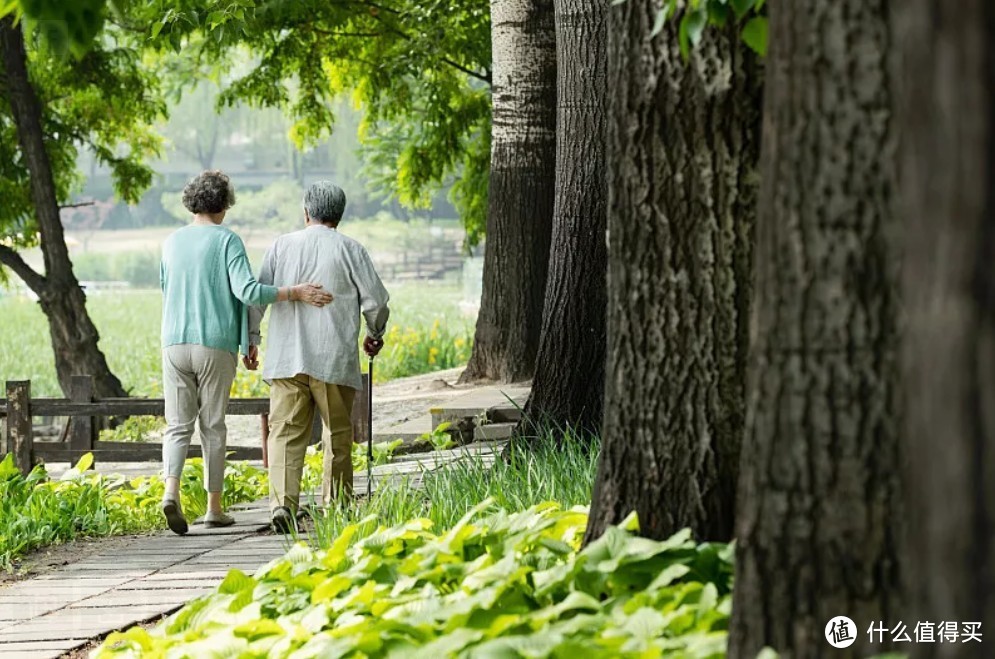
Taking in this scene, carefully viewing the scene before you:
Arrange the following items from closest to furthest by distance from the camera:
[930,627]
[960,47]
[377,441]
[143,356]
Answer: [960,47]
[930,627]
[377,441]
[143,356]

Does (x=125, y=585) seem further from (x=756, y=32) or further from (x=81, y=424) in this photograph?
(x=81, y=424)

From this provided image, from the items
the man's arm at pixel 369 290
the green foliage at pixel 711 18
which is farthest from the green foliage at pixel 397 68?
the green foliage at pixel 711 18

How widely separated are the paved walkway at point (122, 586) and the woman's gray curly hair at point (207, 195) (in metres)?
1.68

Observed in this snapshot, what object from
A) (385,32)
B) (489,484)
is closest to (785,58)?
(489,484)

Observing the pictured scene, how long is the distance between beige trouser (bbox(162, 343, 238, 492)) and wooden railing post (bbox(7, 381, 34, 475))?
3.38 metres

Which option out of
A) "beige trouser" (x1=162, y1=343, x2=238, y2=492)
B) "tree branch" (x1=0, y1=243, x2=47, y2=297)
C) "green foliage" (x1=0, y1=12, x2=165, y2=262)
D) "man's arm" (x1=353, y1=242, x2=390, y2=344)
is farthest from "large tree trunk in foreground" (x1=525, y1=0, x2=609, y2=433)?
"tree branch" (x1=0, y1=243, x2=47, y2=297)

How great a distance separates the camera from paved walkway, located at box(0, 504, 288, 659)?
5.62 m

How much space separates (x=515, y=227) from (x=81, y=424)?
153 inches

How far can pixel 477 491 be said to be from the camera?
6.59 m

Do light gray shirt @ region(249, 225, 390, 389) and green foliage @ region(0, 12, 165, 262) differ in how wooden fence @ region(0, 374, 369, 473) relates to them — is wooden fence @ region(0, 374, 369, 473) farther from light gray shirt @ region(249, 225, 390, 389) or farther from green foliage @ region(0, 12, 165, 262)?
green foliage @ region(0, 12, 165, 262)

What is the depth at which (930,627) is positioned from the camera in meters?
2.41

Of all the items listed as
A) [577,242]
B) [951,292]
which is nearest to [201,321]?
[577,242]

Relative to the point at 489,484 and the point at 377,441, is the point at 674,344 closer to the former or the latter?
the point at 489,484

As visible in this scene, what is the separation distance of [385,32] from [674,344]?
46.9 feet
